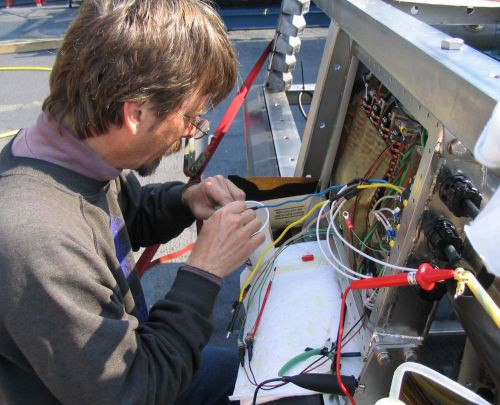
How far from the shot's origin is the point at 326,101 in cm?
121

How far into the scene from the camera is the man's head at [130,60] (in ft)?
2.43

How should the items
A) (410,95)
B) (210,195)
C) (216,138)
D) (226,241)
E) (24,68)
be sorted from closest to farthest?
(410,95)
(226,241)
(210,195)
(216,138)
(24,68)

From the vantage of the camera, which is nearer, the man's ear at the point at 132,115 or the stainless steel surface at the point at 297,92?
the man's ear at the point at 132,115

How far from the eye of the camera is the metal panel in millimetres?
476

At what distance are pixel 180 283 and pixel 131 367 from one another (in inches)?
7.0

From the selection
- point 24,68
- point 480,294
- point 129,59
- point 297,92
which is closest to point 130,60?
point 129,59

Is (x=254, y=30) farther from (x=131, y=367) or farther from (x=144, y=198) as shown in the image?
(x=131, y=367)

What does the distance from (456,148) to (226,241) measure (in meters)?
0.48

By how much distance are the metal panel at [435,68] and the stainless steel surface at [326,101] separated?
0.87ft

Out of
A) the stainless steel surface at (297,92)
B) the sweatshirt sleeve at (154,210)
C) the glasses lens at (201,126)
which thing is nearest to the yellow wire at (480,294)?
the glasses lens at (201,126)

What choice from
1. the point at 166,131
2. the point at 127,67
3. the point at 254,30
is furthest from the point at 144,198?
the point at 254,30

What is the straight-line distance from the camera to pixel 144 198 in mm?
1249

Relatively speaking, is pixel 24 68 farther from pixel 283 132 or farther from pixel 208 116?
pixel 283 132

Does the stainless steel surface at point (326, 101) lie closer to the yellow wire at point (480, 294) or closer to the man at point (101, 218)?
the man at point (101, 218)
